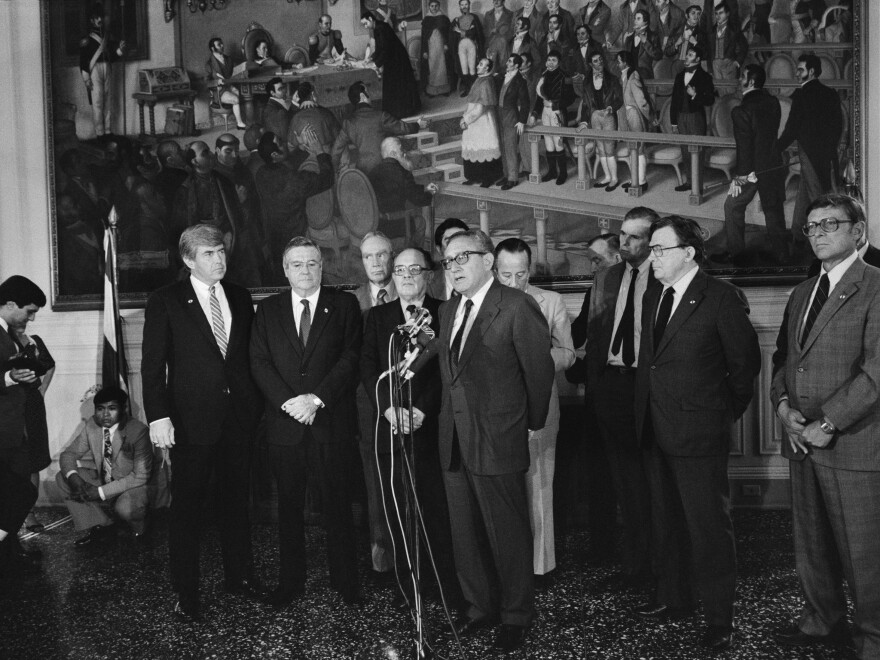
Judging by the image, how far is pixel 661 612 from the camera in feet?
10.8

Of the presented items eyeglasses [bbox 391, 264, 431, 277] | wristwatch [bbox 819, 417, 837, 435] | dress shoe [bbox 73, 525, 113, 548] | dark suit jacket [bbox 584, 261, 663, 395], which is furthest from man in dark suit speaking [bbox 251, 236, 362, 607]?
wristwatch [bbox 819, 417, 837, 435]

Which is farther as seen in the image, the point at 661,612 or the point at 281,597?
the point at 281,597

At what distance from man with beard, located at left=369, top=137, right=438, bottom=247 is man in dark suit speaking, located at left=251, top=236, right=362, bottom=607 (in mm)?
2005

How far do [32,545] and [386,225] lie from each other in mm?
3152

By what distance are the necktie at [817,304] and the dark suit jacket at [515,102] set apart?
286cm

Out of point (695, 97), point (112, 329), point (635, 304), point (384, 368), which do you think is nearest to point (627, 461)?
point (635, 304)

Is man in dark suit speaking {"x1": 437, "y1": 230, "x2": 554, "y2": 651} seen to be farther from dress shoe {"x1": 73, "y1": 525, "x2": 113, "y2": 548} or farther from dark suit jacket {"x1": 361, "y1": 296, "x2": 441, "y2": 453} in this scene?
dress shoe {"x1": 73, "y1": 525, "x2": 113, "y2": 548}

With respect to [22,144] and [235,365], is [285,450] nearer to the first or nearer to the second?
[235,365]

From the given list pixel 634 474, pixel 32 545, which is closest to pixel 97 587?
pixel 32 545

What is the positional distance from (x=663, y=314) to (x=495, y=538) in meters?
1.13

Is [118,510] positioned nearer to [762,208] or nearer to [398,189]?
[398,189]

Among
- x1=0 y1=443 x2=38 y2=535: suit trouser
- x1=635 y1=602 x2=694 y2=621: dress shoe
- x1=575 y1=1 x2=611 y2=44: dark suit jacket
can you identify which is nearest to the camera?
x1=635 y1=602 x2=694 y2=621: dress shoe

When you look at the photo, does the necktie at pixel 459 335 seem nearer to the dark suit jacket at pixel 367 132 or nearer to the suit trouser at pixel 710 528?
the suit trouser at pixel 710 528

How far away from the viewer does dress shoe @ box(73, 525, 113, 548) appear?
190 inches
